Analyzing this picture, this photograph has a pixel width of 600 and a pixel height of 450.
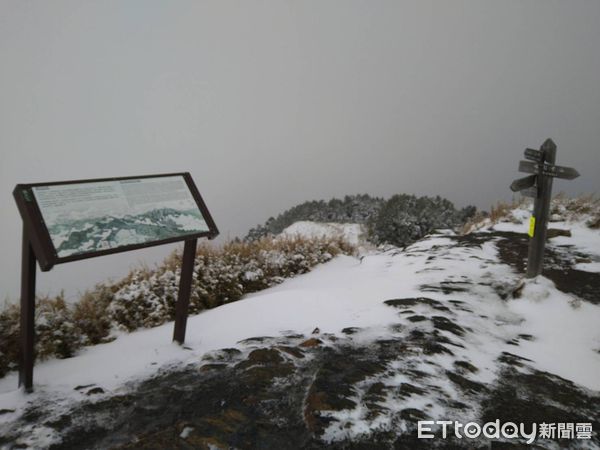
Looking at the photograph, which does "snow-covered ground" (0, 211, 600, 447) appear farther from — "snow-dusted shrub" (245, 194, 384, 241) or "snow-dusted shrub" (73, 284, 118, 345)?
"snow-dusted shrub" (245, 194, 384, 241)

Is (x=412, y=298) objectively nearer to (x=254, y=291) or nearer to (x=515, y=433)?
(x=515, y=433)

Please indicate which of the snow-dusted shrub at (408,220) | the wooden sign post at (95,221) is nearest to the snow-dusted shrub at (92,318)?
the wooden sign post at (95,221)

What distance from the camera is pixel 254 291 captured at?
7.33 metres

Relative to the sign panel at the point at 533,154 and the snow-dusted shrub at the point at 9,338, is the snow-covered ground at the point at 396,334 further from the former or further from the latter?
the sign panel at the point at 533,154

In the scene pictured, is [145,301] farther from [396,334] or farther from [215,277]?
[396,334]

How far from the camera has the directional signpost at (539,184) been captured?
517 centimetres

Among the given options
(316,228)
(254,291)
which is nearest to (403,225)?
(316,228)

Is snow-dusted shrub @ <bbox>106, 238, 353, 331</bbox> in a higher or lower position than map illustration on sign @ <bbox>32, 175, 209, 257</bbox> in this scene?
lower

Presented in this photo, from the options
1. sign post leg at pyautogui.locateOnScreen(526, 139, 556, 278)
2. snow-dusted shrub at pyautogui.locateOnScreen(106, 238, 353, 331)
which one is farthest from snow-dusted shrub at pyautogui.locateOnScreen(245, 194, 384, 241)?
sign post leg at pyautogui.locateOnScreen(526, 139, 556, 278)

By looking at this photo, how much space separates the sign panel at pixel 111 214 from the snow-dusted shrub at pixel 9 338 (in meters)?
1.79

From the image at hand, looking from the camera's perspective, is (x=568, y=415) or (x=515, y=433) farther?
(x=568, y=415)

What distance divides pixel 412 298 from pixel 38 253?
4.27 metres

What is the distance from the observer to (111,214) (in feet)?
9.96

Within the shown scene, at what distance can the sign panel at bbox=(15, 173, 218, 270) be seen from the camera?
270cm
